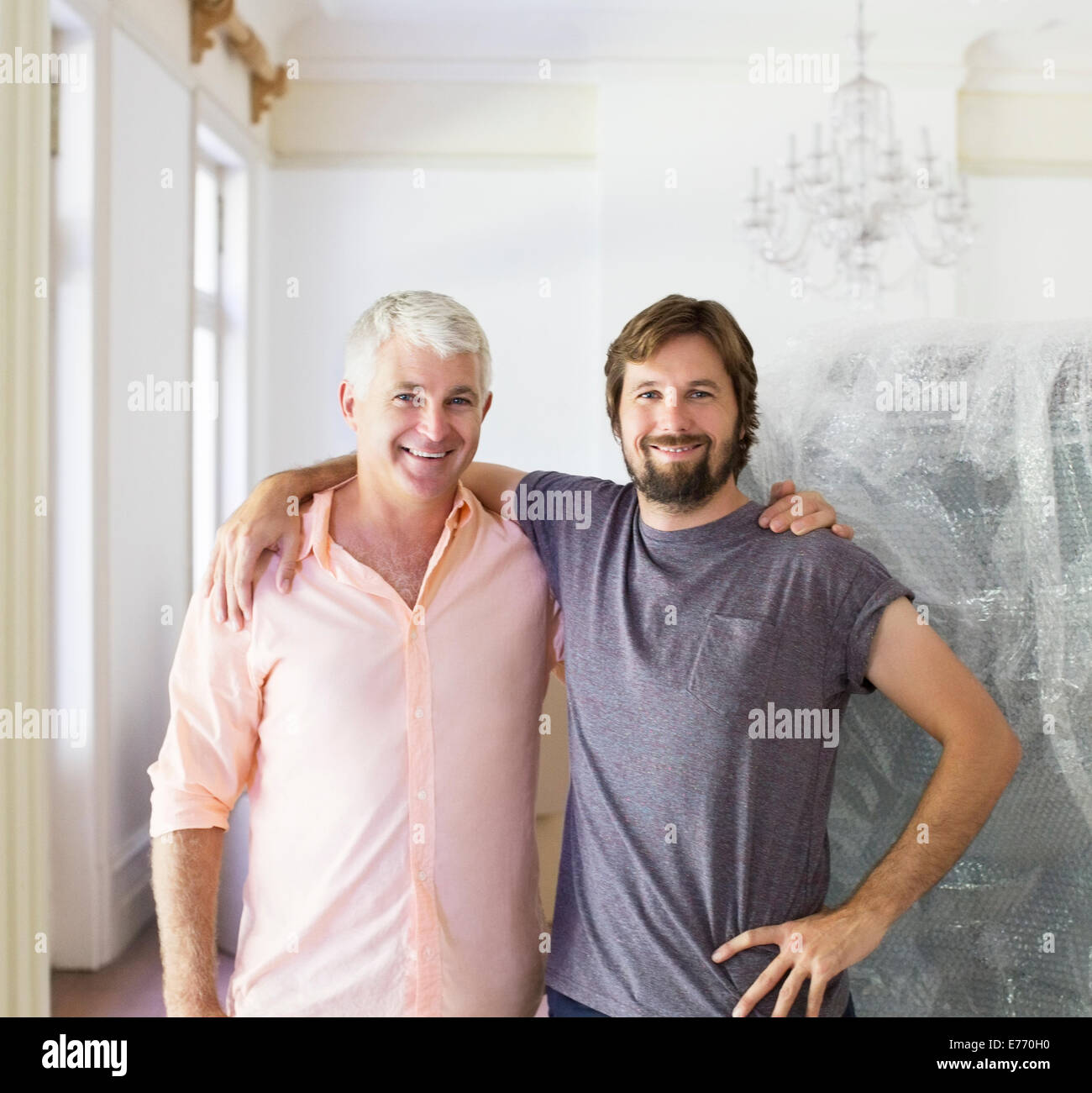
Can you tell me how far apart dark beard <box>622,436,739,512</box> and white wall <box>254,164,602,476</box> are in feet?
12.4

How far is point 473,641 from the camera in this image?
1.35 metres

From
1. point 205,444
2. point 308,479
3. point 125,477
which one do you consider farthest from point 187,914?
point 205,444

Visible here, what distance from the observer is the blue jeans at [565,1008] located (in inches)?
→ 49.8

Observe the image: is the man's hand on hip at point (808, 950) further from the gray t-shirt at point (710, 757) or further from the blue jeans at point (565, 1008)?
the blue jeans at point (565, 1008)

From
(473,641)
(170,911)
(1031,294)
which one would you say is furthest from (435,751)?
(1031,294)

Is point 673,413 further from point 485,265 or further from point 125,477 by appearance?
point 485,265

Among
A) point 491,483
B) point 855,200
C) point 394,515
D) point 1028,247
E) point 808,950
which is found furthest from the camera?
point 1028,247

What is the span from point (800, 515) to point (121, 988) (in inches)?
93.1

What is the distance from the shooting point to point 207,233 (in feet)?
15.0

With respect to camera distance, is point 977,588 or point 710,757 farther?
point 977,588

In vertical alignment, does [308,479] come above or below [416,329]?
below

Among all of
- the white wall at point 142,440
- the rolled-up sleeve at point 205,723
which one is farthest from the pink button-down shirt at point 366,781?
the white wall at point 142,440

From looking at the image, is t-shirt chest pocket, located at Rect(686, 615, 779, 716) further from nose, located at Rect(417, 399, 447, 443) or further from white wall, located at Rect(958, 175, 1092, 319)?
white wall, located at Rect(958, 175, 1092, 319)

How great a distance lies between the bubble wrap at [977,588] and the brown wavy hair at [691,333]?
179 millimetres
